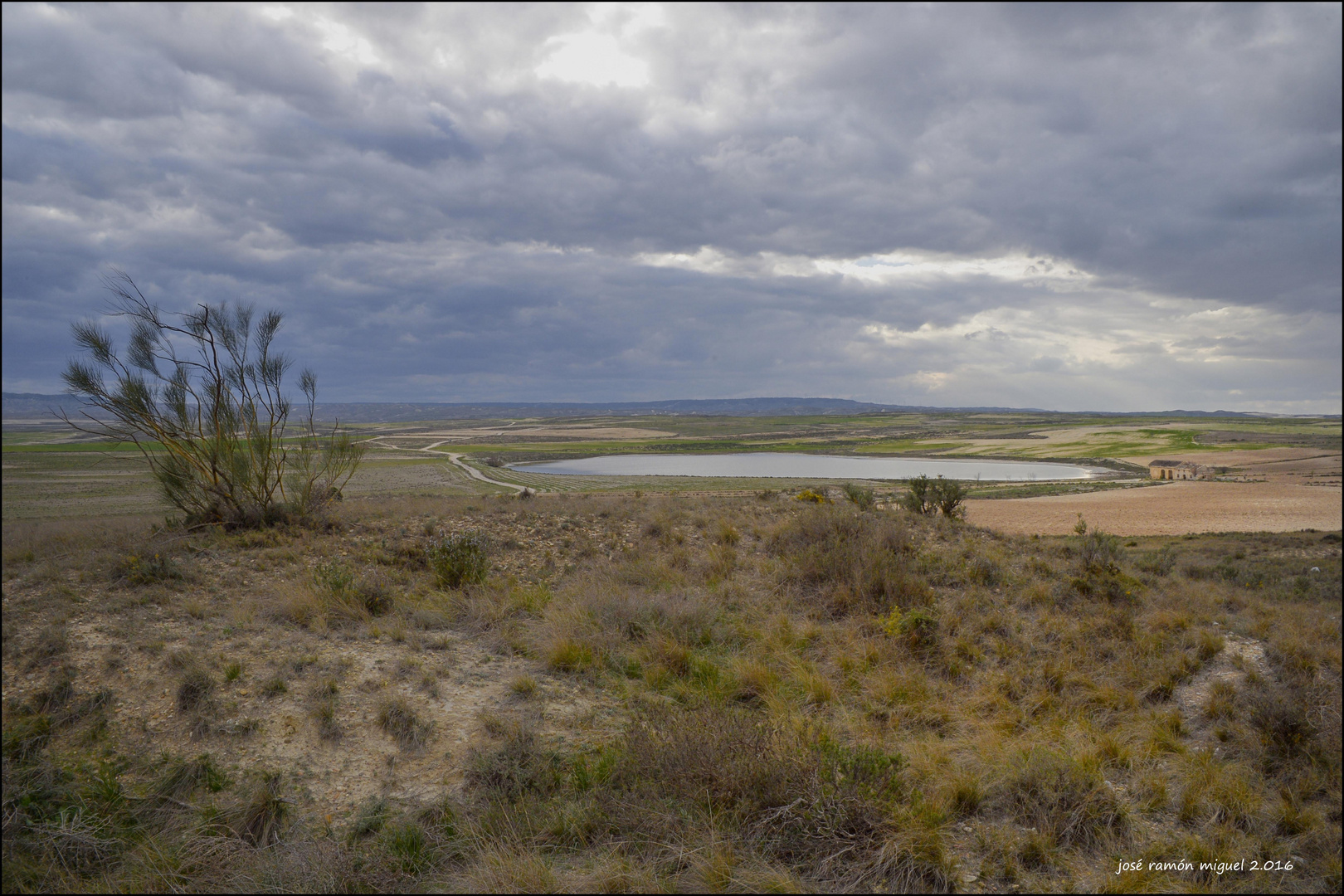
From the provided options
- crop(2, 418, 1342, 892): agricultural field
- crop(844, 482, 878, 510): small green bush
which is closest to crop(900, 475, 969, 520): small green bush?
crop(844, 482, 878, 510): small green bush

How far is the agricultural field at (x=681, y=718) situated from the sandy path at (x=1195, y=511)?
0.76ft

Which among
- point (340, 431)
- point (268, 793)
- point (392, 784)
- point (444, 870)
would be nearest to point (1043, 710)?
point (444, 870)

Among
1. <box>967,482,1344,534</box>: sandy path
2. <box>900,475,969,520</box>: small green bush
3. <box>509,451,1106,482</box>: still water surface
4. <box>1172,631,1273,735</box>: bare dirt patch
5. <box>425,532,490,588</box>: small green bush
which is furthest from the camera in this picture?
<box>509,451,1106,482</box>: still water surface

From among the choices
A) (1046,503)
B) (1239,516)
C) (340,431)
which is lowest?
(1046,503)

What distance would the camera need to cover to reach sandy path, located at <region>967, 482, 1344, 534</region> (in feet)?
16.3

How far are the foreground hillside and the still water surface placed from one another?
38.9 metres

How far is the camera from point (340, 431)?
17203 mm

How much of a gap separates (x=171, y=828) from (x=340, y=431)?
15.2 m

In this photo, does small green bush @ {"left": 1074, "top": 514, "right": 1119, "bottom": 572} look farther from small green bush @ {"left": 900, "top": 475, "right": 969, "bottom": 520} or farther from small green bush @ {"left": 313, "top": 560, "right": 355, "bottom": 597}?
small green bush @ {"left": 313, "top": 560, "right": 355, "bottom": 597}

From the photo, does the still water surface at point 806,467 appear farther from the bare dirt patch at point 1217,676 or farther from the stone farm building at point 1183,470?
the bare dirt patch at point 1217,676

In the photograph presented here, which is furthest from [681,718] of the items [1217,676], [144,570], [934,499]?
[934,499]

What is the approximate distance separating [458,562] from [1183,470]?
12.5 meters

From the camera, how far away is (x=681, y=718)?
4.52 metres

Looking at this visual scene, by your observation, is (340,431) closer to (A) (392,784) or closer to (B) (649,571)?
(B) (649,571)
